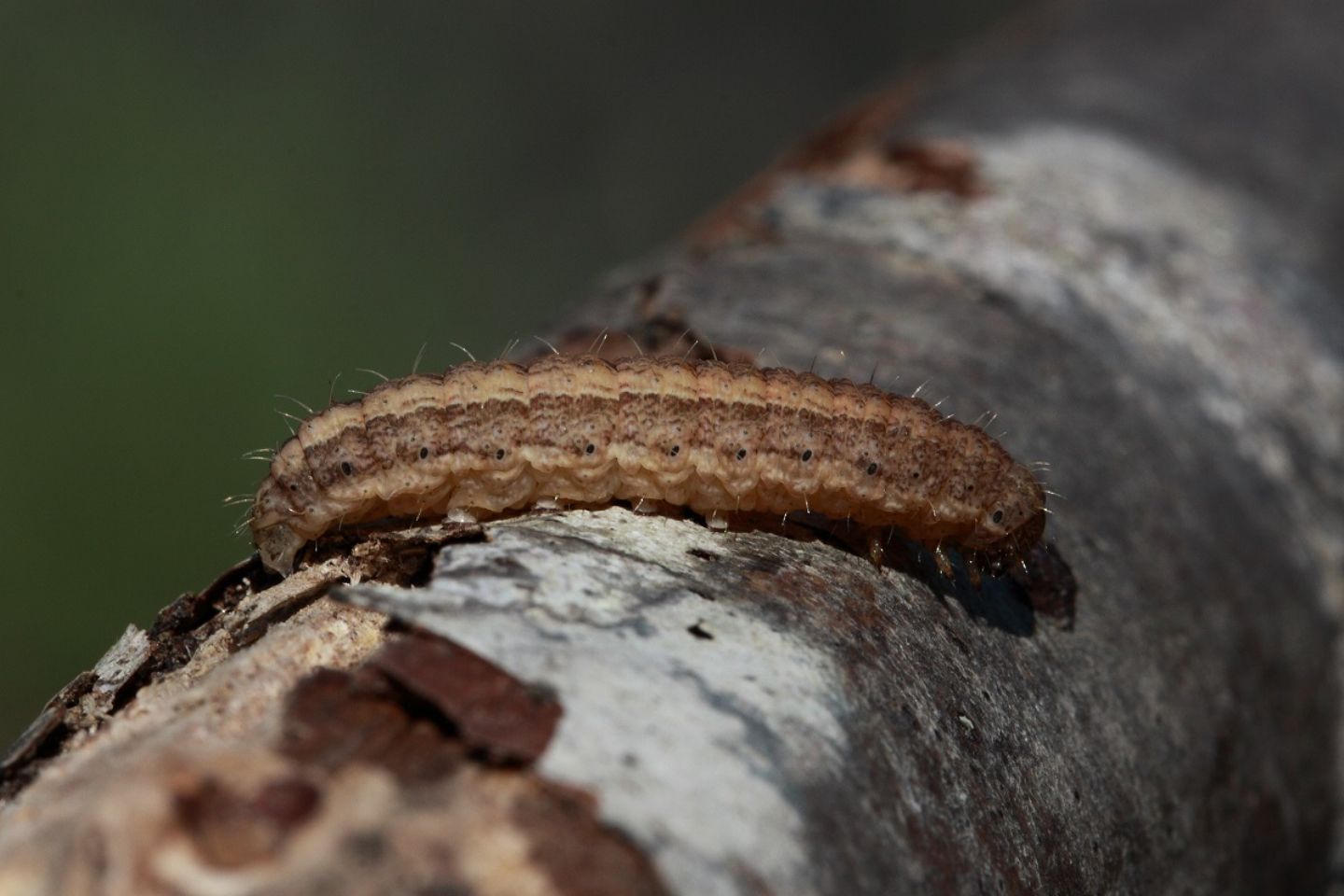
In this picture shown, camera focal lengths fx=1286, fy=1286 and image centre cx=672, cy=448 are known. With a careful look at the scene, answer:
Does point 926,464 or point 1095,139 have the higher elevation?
point 1095,139

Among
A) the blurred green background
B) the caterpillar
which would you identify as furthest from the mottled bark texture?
the blurred green background

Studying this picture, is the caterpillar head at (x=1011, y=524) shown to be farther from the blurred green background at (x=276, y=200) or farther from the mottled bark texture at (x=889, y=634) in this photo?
the blurred green background at (x=276, y=200)

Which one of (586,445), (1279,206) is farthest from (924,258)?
(1279,206)

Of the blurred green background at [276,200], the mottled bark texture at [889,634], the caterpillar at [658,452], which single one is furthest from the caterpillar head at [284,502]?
the blurred green background at [276,200]

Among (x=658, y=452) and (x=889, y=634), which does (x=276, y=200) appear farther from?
(x=889, y=634)

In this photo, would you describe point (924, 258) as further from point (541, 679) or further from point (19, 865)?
point (19, 865)

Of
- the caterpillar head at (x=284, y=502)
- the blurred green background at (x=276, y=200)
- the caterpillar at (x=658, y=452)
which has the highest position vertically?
the caterpillar at (x=658, y=452)

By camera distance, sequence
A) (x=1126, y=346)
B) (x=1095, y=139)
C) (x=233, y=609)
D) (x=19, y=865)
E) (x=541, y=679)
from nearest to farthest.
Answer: (x=19, y=865)
(x=541, y=679)
(x=233, y=609)
(x=1126, y=346)
(x=1095, y=139)
